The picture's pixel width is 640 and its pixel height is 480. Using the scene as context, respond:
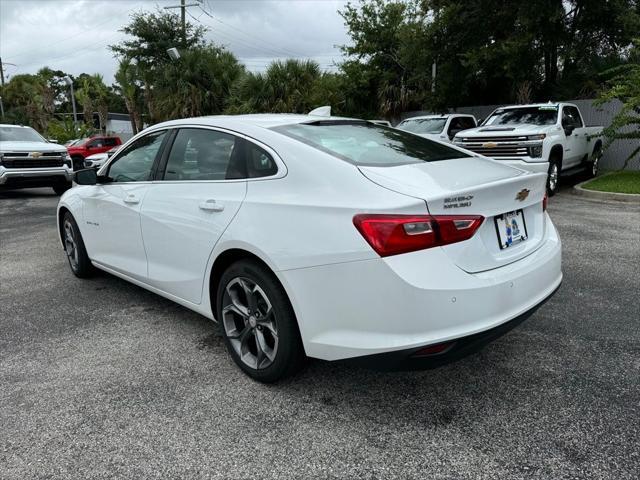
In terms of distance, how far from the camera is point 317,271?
98.3 inches

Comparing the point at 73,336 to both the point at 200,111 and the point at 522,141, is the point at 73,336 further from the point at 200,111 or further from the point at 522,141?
the point at 200,111

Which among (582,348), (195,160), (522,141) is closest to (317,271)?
(195,160)

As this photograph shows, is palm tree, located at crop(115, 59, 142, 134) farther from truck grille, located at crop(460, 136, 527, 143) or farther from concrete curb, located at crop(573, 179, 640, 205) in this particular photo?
concrete curb, located at crop(573, 179, 640, 205)

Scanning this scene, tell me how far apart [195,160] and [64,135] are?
32069mm

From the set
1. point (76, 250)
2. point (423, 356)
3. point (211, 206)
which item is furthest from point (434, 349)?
point (76, 250)

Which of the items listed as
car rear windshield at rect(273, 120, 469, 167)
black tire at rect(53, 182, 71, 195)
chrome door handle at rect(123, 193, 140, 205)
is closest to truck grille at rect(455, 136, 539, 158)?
car rear windshield at rect(273, 120, 469, 167)

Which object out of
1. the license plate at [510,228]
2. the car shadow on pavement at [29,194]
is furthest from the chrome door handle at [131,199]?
the car shadow on pavement at [29,194]

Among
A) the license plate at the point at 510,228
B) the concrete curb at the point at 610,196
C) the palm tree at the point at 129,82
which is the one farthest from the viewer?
the palm tree at the point at 129,82

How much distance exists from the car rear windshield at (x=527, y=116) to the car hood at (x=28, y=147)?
10150mm

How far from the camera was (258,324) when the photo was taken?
2947 mm

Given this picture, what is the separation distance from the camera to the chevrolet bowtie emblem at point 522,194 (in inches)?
110

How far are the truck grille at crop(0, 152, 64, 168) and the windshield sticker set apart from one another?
12.0m

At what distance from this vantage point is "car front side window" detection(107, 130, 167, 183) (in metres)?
3.96

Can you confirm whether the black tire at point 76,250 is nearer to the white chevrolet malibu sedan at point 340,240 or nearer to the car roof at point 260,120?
the white chevrolet malibu sedan at point 340,240
